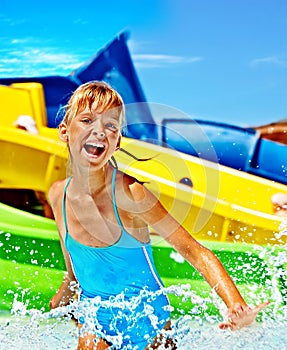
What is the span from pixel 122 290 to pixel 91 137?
51cm

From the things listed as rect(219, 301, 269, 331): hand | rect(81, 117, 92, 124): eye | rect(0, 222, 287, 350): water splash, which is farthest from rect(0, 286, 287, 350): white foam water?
rect(81, 117, 92, 124): eye

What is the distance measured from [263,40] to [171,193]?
2.22 feet

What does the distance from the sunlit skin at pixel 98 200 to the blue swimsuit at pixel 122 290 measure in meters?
0.03

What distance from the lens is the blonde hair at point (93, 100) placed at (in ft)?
6.82

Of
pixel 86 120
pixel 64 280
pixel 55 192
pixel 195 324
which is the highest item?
pixel 86 120

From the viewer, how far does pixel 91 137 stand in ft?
6.75

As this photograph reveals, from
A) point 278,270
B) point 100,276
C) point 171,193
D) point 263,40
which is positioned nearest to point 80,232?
point 100,276

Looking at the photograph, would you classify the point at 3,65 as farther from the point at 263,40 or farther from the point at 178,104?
the point at 263,40

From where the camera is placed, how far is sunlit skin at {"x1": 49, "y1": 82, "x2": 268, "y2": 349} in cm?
197

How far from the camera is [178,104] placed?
2.36 meters

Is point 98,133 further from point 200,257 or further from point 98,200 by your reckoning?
point 200,257

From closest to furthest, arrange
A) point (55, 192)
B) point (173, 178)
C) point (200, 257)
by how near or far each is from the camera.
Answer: point (200, 257) → point (55, 192) → point (173, 178)

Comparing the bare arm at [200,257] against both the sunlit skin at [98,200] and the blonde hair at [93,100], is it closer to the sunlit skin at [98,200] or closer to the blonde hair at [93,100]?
the sunlit skin at [98,200]

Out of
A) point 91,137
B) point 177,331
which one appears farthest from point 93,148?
point 177,331
